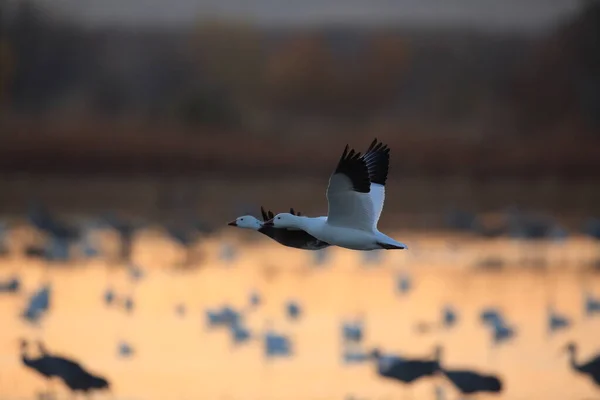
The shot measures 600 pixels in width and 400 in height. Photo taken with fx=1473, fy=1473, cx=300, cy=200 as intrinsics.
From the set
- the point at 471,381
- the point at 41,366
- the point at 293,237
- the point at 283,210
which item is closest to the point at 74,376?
the point at 41,366

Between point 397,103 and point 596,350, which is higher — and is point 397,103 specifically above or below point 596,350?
above

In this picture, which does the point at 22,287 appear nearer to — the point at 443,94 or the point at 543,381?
the point at 543,381

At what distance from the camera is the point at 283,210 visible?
24.1 m

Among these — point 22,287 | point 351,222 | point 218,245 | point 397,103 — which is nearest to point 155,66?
point 397,103

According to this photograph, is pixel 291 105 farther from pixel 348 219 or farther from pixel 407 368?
pixel 348 219

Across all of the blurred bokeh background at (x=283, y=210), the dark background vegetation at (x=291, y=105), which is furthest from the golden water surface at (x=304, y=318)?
the dark background vegetation at (x=291, y=105)

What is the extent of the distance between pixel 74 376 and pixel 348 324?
391 centimetres

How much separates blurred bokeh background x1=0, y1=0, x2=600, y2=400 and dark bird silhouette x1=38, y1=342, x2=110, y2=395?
1.66 ft

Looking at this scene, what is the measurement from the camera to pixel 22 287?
17.6 meters

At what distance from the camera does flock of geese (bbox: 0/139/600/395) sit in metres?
9.99

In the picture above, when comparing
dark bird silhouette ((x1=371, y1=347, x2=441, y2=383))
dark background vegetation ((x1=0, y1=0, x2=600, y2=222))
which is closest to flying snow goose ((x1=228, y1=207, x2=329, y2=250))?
dark bird silhouette ((x1=371, y1=347, x2=441, y2=383))

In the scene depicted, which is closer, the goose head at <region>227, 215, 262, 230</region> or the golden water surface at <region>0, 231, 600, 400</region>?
the goose head at <region>227, 215, 262, 230</region>

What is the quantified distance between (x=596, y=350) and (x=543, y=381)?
1.78m

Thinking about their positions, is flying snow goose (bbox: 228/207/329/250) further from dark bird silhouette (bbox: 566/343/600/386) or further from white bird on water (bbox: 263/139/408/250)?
dark bird silhouette (bbox: 566/343/600/386)
